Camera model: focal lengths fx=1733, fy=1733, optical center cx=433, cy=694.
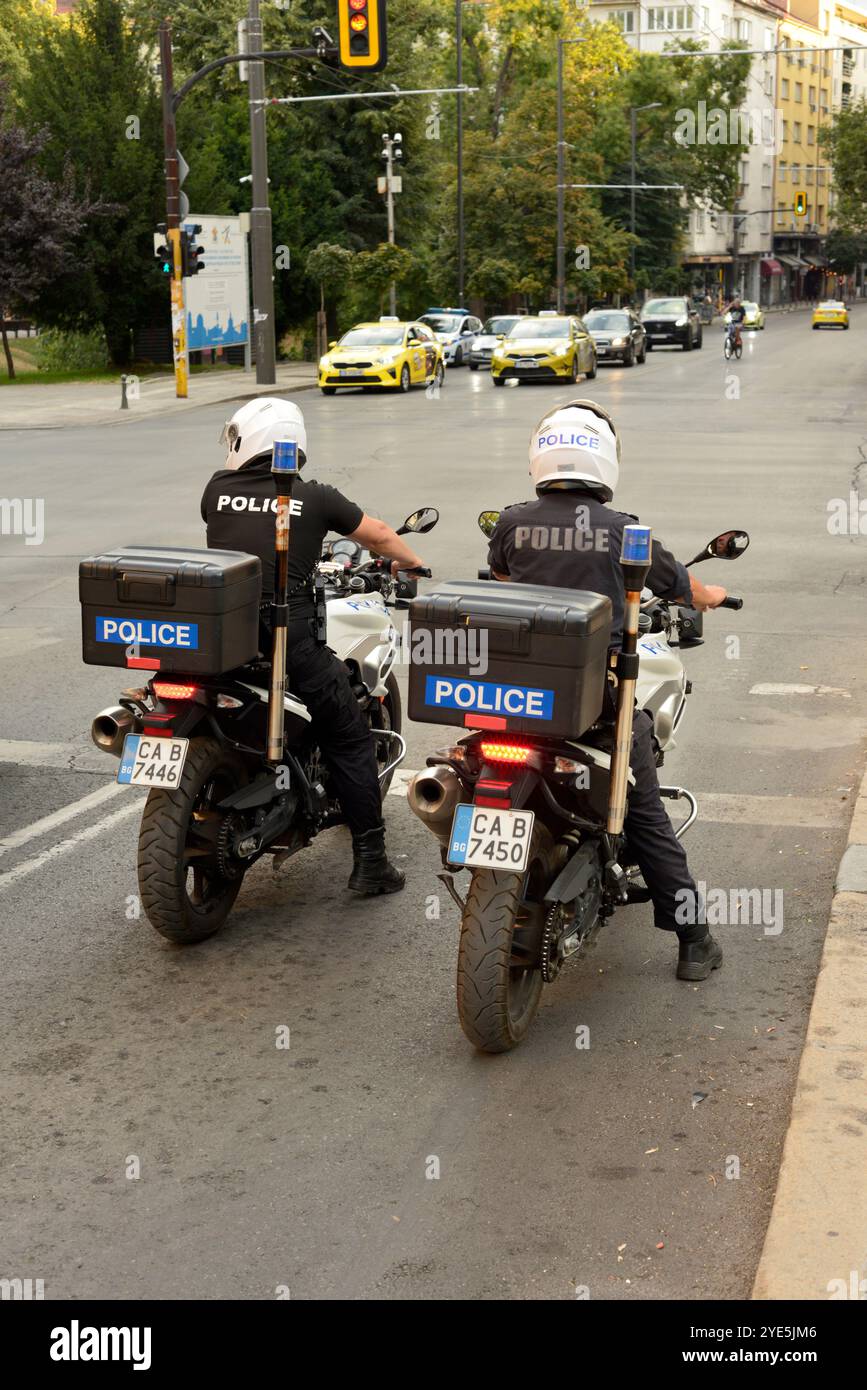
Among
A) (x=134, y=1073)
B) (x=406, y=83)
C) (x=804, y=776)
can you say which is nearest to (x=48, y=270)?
(x=406, y=83)

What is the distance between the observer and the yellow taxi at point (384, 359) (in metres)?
33.7

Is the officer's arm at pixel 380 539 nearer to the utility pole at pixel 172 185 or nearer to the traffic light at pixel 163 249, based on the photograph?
the traffic light at pixel 163 249

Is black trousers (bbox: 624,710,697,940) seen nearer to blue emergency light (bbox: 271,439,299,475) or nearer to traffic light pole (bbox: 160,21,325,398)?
blue emergency light (bbox: 271,439,299,475)

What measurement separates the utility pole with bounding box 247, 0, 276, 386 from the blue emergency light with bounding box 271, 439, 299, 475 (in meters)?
29.8

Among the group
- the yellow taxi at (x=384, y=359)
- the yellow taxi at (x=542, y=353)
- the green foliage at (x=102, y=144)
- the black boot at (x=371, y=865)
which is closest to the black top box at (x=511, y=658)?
the black boot at (x=371, y=865)

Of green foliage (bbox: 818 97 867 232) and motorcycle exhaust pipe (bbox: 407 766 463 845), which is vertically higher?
green foliage (bbox: 818 97 867 232)

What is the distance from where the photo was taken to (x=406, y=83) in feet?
173

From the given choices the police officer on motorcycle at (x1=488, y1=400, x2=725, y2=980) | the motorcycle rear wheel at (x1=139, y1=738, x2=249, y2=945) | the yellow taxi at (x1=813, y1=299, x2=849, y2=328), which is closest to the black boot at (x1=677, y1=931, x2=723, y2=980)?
the police officer on motorcycle at (x1=488, y1=400, x2=725, y2=980)

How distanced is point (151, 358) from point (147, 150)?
18.0ft

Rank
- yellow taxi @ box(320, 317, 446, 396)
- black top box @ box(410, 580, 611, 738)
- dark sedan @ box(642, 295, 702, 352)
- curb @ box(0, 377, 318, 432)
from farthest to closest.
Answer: dark sedan @ box(642, 295, 702, 352) → yellow taxi @ box(320, 317, 446, 396) → curb @ box(0, 377, 318, 432) → black top box @ box(410, 580, 611, 738)

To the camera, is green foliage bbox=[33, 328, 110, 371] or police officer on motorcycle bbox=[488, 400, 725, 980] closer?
police officer on motorcycle bbox=[488, 400, 725, 980]

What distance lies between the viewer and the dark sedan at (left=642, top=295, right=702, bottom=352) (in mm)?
53094

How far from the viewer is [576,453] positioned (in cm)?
506

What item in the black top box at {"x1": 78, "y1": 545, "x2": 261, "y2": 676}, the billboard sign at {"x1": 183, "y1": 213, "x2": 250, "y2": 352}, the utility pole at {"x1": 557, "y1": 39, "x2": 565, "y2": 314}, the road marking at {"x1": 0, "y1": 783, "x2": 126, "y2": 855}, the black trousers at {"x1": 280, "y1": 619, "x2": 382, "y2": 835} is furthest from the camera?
the utility pole at {"x1": 557, "y1": 39, "x2": 565, "y2": 314}
